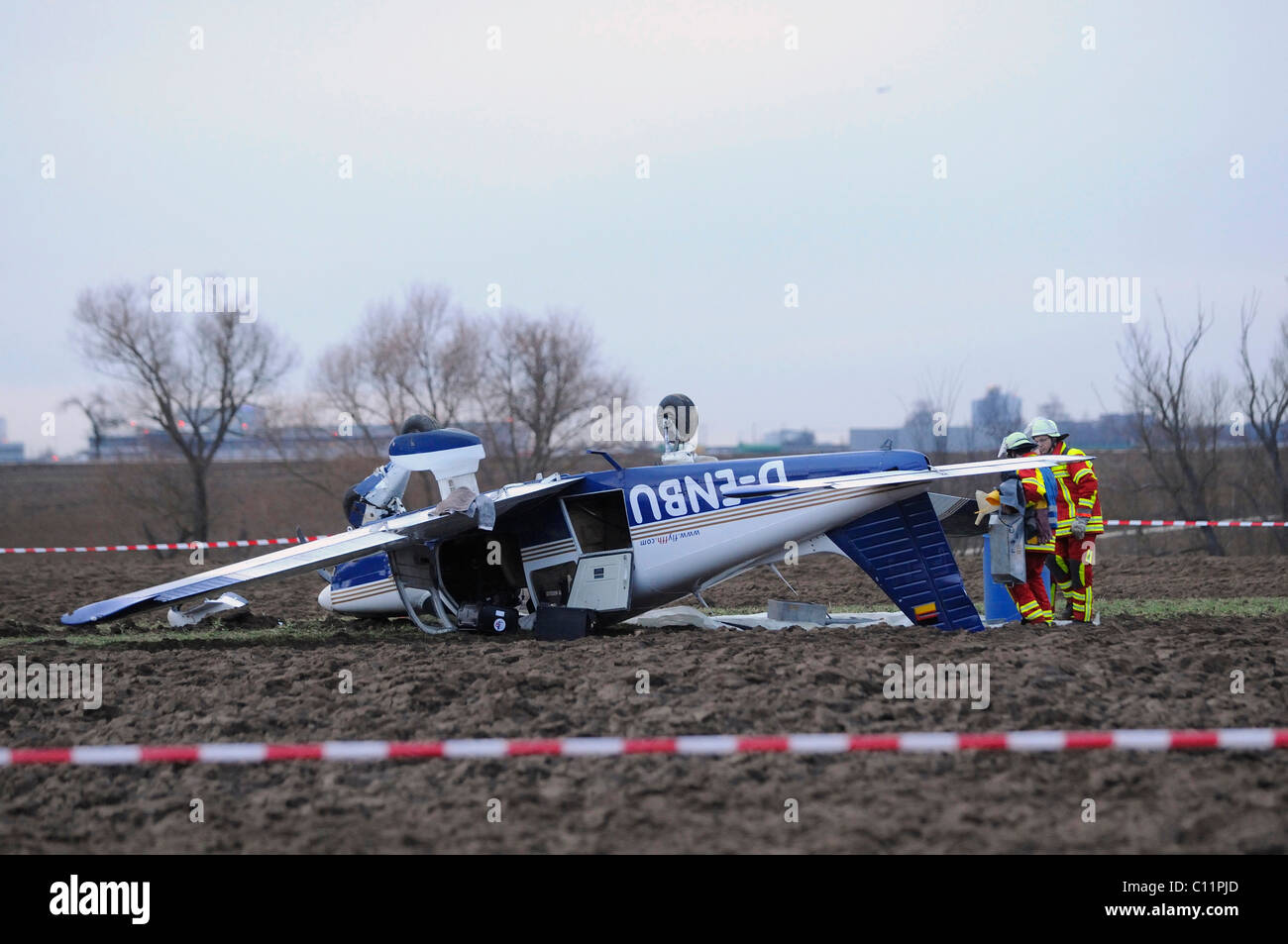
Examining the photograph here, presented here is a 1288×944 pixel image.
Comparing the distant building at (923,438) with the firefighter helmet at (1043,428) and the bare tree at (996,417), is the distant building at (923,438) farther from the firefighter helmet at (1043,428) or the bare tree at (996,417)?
the firefighter helmet at (1043,428)

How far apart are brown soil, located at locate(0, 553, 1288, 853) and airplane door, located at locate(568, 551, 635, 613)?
28.1 inches

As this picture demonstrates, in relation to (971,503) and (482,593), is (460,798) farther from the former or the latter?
(971,503)

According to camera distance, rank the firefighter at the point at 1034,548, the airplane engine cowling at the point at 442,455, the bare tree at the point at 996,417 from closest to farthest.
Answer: the firefighter at the point at 1034,548
the airplane engine cowling at the point at 442,455
the bare tree at the point at 996,417

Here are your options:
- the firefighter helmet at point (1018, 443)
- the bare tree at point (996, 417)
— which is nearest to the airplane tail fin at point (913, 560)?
the firefighter helmet at point (1018, 443)

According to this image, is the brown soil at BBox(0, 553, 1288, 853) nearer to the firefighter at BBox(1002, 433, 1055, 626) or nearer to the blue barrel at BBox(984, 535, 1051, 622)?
the firefighter at BBox(1002, 433, 1055, 626)

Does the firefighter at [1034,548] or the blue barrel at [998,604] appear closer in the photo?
the firefighter at [1034,548]

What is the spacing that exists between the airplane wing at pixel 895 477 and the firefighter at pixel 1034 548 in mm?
438

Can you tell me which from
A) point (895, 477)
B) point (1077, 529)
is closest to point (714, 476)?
point (895, 477)

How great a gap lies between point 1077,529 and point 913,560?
1926 mm

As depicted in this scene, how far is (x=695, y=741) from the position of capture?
5445 mm

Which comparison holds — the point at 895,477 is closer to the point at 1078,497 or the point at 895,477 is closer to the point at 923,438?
the point at 1078,497

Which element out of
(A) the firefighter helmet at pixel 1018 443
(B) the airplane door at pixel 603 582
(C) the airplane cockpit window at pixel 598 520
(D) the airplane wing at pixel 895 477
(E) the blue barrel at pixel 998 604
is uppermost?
(A) the firefighter helmet at pixel 1018 443

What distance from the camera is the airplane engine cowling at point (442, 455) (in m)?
11.7

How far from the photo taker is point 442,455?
38.4 feet
